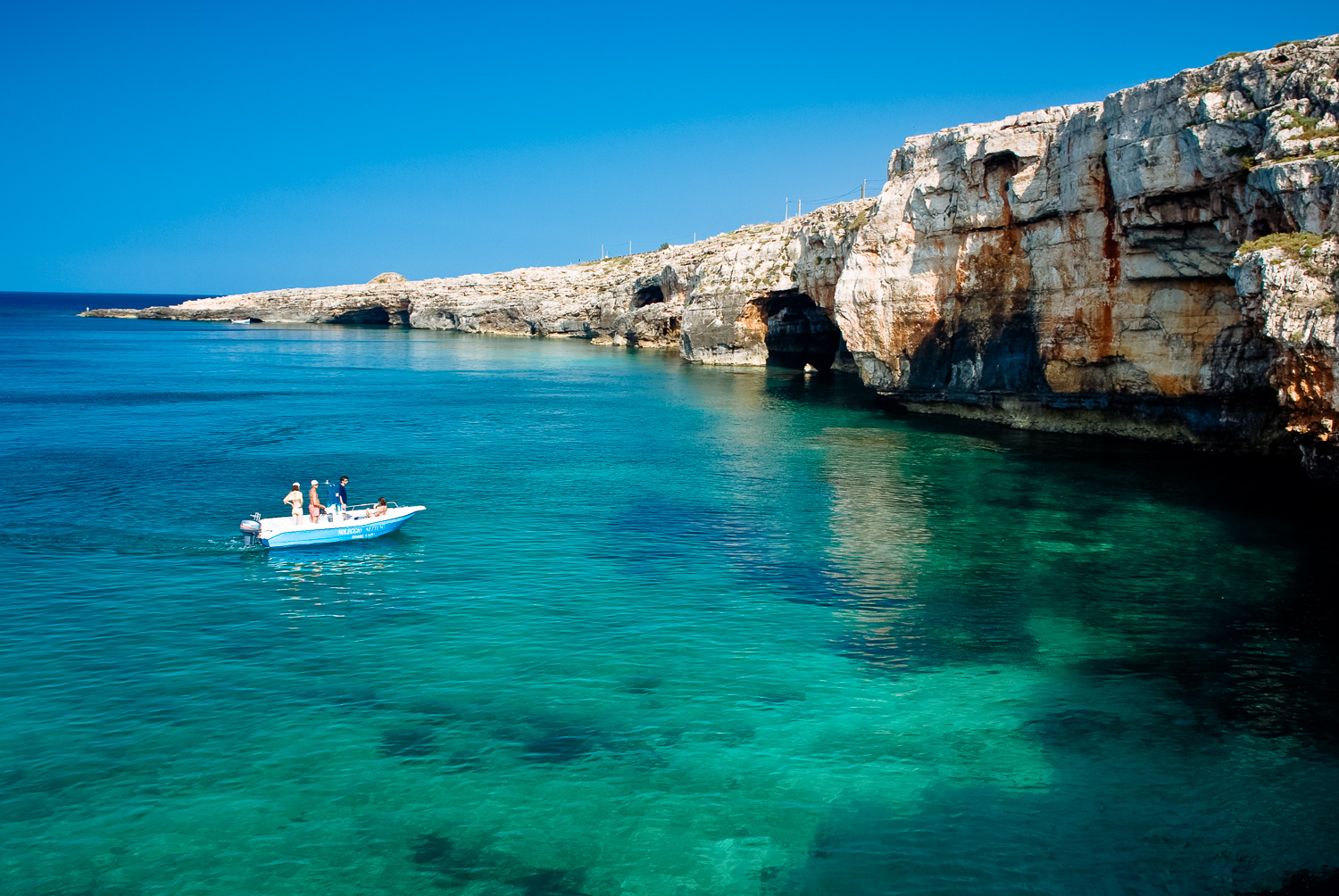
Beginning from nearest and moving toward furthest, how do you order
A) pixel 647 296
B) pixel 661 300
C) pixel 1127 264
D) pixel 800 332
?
pixel 1127 264 < pixel 800 332 < pixel 661 300 < pixel 647 296

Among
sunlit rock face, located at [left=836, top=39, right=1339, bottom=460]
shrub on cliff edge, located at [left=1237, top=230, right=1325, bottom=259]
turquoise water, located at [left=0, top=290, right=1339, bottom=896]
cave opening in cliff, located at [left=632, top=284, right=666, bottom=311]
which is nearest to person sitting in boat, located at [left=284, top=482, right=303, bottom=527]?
turquoise water, located at [left=0, top=290, right=1339, bottom=896]

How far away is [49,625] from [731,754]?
17510 millimetres

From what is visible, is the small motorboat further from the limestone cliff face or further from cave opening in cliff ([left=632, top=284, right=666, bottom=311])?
cave opening in cliff ([left=632, top=284, right=666, bottom=311])

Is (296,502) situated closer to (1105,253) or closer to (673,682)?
(673,682)

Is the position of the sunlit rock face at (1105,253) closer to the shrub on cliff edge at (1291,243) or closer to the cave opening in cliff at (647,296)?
the shrub on cliff edge at (1291,243)

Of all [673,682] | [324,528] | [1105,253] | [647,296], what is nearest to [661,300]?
[647,296]

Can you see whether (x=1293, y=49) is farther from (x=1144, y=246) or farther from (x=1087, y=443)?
(x=1087, y=443)

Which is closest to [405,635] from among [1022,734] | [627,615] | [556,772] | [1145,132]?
[627,615]

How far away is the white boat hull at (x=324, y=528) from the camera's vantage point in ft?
96.2

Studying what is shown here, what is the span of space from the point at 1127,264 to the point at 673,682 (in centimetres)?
3222

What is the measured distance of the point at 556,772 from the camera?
1636cm

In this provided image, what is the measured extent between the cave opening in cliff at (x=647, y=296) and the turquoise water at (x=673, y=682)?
278ft

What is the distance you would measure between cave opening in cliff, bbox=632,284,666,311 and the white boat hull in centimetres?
9455

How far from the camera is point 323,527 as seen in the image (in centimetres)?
2980
